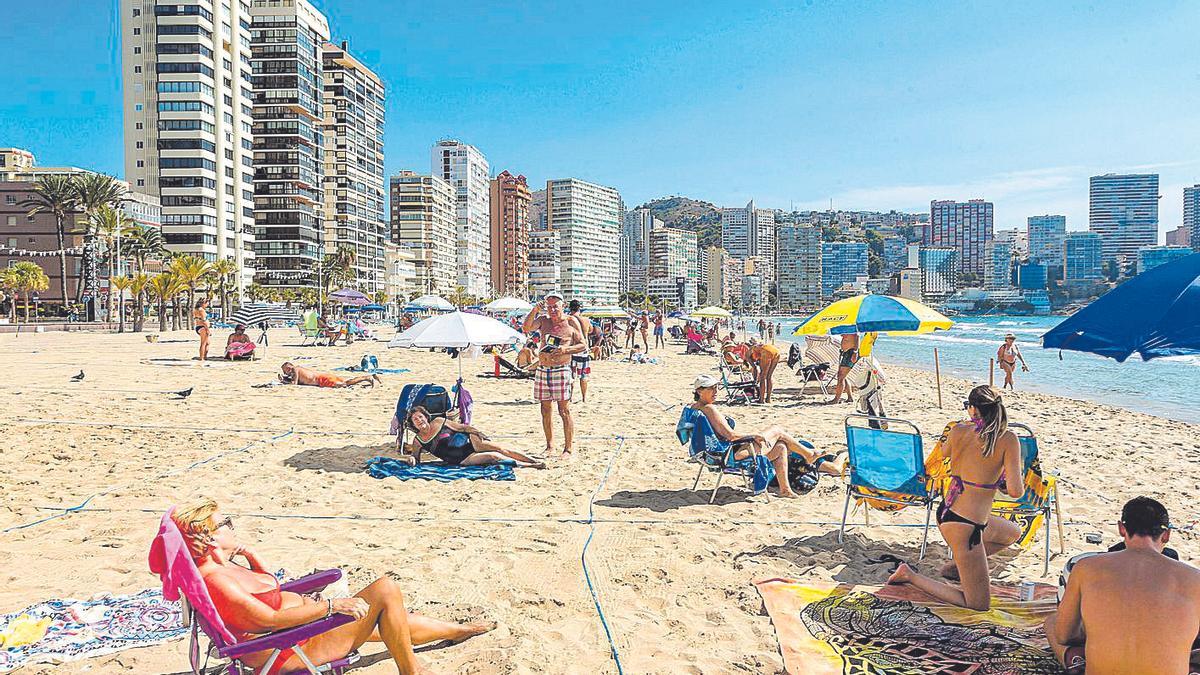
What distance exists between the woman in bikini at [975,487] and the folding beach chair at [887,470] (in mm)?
705

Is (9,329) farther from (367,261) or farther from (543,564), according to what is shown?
(367,261)

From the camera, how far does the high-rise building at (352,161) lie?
89.8 m

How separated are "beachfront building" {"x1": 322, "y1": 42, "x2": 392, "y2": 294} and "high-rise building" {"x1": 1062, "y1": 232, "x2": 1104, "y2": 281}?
13653 centimetres

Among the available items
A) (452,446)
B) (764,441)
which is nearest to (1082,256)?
(764,441)

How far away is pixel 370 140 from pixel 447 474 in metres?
97.8

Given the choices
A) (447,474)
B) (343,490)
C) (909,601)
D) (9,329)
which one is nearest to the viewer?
(909,601)

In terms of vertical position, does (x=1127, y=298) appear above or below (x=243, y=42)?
below

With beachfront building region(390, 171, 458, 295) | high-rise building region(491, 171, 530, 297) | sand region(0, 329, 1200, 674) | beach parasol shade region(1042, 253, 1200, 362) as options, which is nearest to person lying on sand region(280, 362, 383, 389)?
sand region(0, 329, 1200, 674)

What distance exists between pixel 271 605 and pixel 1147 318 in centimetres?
409

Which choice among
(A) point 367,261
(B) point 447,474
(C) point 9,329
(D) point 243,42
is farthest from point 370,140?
(B) point 447,474

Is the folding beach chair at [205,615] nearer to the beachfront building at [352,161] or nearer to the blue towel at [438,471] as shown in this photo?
the blue towel at [438,471]

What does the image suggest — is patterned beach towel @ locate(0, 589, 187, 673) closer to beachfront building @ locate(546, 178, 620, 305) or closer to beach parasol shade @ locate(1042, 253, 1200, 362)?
→ beach parasol shade @ locate(1042, 253, 1200, 362)

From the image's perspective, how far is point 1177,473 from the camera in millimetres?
8094

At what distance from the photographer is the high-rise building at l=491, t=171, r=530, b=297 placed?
163000 mm
